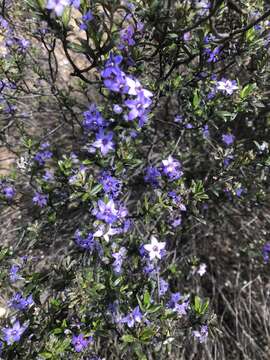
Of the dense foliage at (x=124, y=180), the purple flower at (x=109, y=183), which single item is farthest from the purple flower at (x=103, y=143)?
the purple flower at (x=109, y=183)

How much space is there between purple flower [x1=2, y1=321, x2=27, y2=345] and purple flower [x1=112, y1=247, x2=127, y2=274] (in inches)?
21.7

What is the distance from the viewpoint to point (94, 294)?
6.49 ft

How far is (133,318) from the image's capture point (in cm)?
203

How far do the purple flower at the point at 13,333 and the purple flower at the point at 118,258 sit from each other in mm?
552

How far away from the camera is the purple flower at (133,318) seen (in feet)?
6.57

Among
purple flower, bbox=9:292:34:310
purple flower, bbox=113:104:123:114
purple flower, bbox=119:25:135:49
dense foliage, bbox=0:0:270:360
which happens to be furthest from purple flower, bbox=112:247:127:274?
purple flower, bbox=119:25:135:49

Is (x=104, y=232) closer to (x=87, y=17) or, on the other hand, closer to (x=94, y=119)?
(x=94, y=119)

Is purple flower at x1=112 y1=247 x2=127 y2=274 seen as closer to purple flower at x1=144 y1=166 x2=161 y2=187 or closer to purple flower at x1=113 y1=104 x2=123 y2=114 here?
purple flower at x1=144 y1=166 x2=161 y2=187

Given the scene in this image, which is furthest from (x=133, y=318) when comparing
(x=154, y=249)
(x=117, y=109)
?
(x=117, y=109)

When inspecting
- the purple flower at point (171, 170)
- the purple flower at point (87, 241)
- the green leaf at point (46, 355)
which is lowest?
the green leaf at point (46, 355)

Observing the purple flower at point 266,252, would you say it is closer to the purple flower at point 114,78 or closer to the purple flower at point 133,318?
the purple flower at point 133,318

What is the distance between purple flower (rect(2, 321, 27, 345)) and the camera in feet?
6.56

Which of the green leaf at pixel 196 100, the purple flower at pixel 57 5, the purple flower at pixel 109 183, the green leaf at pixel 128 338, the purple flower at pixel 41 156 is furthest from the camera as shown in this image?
the purple flower at pixel 41 156

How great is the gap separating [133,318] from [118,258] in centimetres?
33
